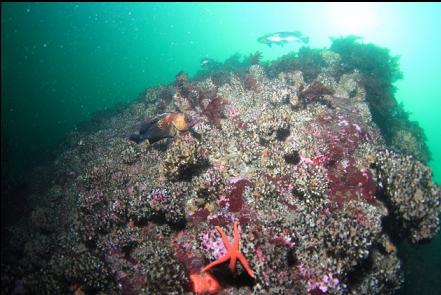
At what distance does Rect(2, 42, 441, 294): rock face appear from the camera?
498cm

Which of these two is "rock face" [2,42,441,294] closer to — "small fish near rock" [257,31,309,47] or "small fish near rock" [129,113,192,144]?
"small fish near rock" [129,113,192,144]

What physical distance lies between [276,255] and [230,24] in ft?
588

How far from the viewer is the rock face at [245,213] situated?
4.98m

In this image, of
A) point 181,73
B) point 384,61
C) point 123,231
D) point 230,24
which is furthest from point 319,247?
point 230,24

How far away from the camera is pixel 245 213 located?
571cm

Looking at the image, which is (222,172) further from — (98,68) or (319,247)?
(98,68)

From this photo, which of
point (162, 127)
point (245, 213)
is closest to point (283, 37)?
point (162, 127)

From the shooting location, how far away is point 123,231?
Result: 6.03m

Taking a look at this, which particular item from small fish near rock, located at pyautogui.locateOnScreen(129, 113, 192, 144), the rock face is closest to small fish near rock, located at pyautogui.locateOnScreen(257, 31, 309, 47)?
the rock face

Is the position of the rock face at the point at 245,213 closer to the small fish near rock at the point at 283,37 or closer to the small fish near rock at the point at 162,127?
the small fish near rock at the point at 162,127

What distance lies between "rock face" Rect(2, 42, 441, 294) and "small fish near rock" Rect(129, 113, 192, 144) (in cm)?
32

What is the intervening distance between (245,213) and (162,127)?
11.9ft

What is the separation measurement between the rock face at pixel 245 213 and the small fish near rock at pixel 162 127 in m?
0.32

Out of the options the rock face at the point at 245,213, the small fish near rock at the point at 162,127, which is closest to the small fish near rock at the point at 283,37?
the rock face at the point at 245,213
